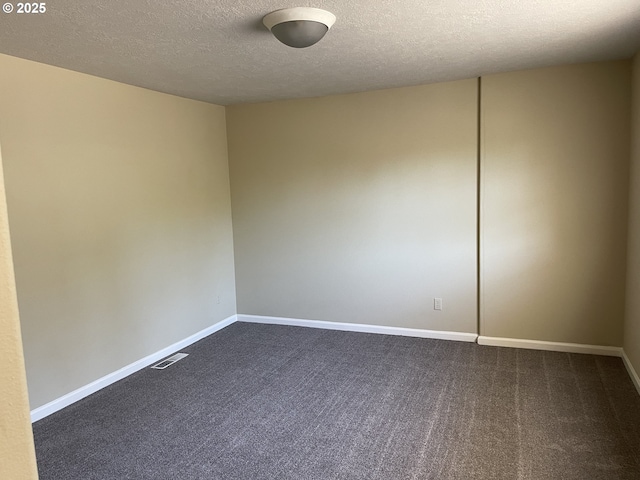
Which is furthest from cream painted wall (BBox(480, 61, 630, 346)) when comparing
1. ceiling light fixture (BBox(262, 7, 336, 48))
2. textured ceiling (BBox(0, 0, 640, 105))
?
ceiling light fixture (BBox(262, 7, 336, 48))

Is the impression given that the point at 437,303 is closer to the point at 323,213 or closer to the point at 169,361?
the point at 323,213

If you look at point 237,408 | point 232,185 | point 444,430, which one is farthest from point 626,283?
point 232,185

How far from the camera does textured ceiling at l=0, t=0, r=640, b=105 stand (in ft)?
7.55

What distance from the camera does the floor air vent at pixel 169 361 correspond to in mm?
3971

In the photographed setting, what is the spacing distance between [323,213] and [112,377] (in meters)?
2.42

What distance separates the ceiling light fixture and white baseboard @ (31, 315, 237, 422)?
2.85 meters

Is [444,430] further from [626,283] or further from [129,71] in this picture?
[129,71]

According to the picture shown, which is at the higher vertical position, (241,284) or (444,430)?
(241,284)

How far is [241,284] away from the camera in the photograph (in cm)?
524

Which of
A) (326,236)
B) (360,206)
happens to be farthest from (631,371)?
(326,236)

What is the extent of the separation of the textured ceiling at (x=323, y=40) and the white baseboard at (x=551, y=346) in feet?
7.61

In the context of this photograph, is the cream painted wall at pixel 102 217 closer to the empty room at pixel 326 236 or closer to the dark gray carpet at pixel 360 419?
the empty room at pixel 326 236

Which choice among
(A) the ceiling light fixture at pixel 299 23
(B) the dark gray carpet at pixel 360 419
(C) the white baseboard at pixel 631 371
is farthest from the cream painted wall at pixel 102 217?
(C) the white baseboard at pixel 631 371

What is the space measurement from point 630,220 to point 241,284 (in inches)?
147
